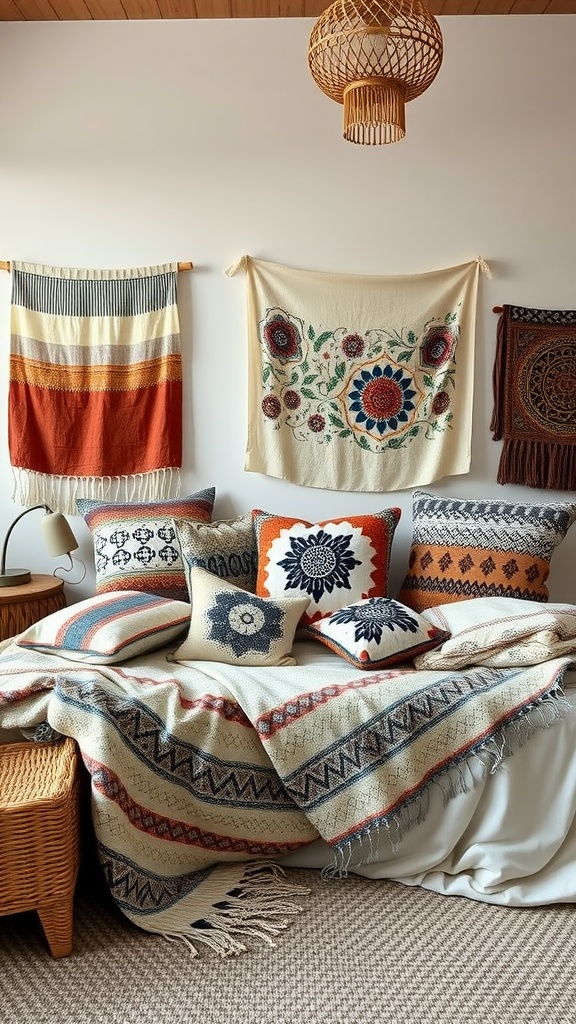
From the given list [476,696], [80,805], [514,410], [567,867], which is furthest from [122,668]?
[514,410]

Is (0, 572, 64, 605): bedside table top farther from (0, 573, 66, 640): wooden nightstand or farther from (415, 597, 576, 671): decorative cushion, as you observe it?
(415, 597, 576, 671): decorative cushion

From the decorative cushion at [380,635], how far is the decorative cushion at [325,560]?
7.1 inches

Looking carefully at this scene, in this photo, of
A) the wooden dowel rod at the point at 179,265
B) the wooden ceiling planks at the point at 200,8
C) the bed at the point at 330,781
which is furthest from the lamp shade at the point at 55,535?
the wooden ceiling planks at the point at 200,8

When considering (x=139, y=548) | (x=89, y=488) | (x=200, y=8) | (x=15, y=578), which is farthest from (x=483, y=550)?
(x=200, y=8)

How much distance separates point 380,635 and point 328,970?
2.84 ft

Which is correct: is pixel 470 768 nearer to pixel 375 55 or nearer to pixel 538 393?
pixel 538 393

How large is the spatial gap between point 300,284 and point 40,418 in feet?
3.60

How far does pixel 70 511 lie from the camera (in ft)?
10.3

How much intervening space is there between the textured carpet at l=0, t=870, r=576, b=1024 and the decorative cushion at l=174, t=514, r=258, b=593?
1107 mm

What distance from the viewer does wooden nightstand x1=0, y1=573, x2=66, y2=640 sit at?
8.92 feet

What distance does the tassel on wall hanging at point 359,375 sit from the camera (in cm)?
306

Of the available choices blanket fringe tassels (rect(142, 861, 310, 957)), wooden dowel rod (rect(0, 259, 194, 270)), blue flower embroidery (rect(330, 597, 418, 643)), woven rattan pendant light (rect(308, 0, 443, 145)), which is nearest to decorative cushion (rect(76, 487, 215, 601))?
blue flower embroidery (rect(330, 597, 418, 643))

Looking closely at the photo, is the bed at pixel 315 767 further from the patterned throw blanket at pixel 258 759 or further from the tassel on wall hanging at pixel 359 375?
the tassel on wall hanging at pixel 359 375

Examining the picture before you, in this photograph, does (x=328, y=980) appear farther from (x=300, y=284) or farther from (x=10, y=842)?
(x=300, y=284)
